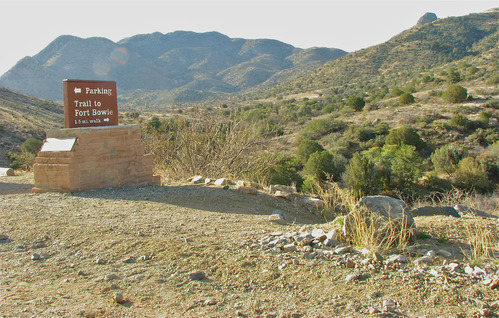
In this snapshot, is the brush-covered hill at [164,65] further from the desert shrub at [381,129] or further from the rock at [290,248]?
the rock at [290,248]

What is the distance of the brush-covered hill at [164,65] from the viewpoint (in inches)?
3403

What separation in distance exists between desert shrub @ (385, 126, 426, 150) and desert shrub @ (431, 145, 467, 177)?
3341mm

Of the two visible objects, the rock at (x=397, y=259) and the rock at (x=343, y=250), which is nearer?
the rock at (x=397, y=259)

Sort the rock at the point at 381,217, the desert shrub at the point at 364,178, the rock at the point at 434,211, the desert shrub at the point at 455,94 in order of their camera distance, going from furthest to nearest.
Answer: the desert shrub at the point at 455,94, the desert shrub at the point at 364,178, the rock at the point at 434,211, the rock at the point at 381,217

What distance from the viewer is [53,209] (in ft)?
22.5

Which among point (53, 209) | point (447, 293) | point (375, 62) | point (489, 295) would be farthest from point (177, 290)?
point (375, 62)

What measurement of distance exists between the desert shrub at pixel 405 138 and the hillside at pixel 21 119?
22.7 meters

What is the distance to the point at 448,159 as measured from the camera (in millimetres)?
24609

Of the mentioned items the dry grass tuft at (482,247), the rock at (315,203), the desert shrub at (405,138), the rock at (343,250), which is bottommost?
the desert shrub at (405,138)

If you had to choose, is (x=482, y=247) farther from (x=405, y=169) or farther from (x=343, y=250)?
(x=405, y=169)

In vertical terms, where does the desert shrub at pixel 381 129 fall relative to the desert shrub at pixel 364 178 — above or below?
above

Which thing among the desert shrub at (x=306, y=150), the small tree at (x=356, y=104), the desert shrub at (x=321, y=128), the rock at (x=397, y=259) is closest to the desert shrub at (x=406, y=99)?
the small tree at (x=356, y=104)

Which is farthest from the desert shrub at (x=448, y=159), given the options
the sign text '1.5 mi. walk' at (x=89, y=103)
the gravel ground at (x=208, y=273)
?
the gravel ground at (x=208, y=273)

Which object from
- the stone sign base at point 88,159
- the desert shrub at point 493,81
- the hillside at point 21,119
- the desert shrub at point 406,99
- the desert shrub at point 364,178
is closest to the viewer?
the stone sign base at point 88,159
